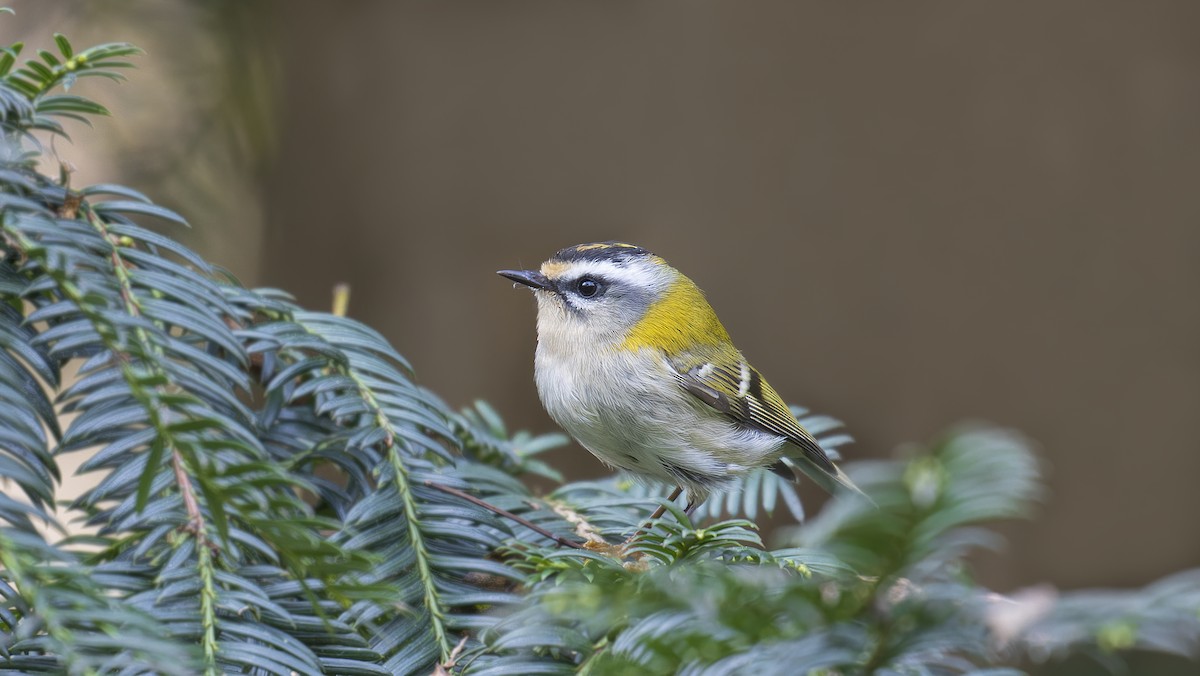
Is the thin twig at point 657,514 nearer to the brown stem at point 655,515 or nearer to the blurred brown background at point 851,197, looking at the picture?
the brown stem at point 655,515

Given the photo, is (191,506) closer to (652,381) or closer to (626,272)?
(652,381)

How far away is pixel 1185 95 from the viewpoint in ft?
7.06

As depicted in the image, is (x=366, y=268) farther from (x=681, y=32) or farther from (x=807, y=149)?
(x=807, y=149)

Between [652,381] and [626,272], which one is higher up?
[626,272]

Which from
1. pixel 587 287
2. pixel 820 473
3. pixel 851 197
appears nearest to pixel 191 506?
pixel 587 287

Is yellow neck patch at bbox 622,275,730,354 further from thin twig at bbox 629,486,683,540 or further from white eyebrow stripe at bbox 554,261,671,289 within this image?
thin twig at bbox 629,486,683,540

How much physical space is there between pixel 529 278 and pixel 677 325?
0.27 meters

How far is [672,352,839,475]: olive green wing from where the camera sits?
1.44 meters

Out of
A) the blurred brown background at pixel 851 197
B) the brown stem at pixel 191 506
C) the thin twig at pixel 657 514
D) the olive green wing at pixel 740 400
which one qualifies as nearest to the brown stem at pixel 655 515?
the thin twig at pixel 657 514

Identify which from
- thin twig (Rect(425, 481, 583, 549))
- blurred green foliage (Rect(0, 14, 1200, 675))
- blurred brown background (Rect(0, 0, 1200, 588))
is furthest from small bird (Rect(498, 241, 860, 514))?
blurred brown background (Rect(0, 0, 1200, 588))

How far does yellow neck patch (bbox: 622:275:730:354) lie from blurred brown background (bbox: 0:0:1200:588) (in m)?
0.61

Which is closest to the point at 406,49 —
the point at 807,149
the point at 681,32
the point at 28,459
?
the point at 681,32

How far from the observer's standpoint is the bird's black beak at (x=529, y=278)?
Answer: 57.2 inches

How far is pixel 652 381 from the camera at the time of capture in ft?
4.52
